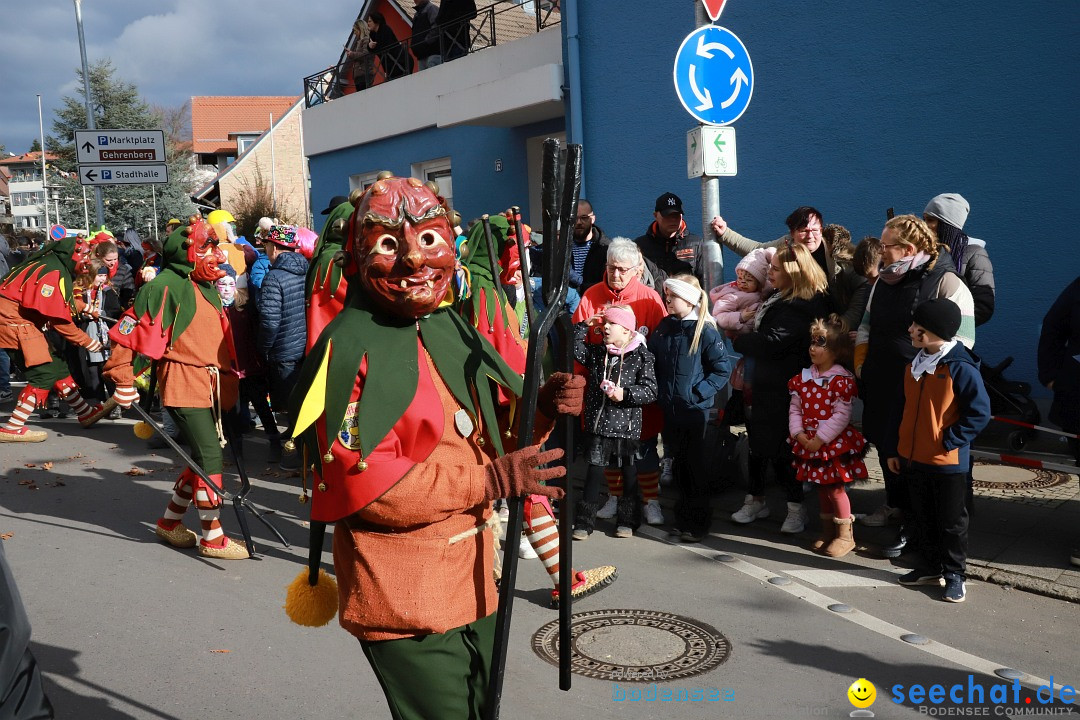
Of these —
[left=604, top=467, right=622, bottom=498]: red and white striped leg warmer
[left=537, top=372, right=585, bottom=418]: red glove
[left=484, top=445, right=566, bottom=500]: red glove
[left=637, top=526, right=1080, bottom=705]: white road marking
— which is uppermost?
[left=537, top=372, right=585, bottom=418]: red glove

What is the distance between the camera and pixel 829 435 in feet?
17.9

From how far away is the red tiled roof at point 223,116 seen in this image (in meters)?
64.1

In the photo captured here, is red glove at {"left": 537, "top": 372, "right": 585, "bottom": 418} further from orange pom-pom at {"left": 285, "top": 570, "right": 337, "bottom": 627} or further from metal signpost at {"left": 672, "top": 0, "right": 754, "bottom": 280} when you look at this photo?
metal signpost at {"left": 672, "top": 0, "right": 754, "bottom": 280}

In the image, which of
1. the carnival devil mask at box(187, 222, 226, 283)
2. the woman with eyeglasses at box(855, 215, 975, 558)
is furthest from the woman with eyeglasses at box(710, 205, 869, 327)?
the carnival devil mask at box(187, 222, 226, 283)

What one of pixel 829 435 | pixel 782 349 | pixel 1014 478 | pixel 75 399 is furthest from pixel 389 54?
pixel 829 435

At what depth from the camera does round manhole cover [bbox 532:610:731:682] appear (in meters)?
4.04

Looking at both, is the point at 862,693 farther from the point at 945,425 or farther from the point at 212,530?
the point at 212,530

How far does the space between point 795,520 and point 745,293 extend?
158 centimetres

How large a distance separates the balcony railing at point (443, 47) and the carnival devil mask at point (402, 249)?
10.7m

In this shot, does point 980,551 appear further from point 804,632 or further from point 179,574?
point 179,574

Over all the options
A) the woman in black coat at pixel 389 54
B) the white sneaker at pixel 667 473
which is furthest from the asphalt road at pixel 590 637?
the woman in black coat at pixel 389 54

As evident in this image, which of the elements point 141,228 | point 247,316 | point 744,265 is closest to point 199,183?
point 141,228

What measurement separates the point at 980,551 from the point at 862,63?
533cm

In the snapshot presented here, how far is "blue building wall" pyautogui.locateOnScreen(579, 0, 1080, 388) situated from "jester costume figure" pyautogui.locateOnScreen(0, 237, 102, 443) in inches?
251
